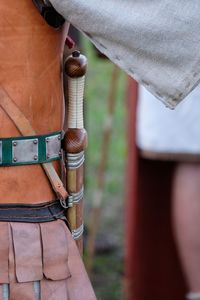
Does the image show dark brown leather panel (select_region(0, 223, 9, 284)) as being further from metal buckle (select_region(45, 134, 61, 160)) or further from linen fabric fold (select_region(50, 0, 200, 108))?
linen fabric fold (select_region(50, 0, 200, 108))

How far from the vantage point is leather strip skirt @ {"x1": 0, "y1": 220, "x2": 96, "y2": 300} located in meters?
1.98

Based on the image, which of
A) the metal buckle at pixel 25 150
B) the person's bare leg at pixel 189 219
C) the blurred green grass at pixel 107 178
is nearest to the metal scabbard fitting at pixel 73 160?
the metal buckle at pixel 25 150

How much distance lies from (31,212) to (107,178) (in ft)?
11.1

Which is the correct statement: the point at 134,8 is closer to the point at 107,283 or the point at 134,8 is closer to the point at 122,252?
the point at 107,283

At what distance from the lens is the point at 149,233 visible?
3525 millimetres

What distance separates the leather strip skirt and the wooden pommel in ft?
1.03

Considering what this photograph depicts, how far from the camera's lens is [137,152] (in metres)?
3.36

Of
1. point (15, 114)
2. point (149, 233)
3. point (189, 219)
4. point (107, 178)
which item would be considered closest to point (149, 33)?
point (15, 114)

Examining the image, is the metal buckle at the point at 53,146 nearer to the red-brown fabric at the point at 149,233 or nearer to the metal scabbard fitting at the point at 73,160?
the metal scabbard fitting at the point at 73,160

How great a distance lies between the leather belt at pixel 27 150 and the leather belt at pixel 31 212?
0.29 ft

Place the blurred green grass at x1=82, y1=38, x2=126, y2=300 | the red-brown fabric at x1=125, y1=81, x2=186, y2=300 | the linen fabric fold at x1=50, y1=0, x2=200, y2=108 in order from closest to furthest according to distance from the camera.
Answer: the linen fabric fold at x1=50, y1=0, x2=200, y2=108
the red-brown fabric at x1=125, y1=81, x2=186, y2=300
the blurred green grass at x1=82, y1=38, x2=126, y2=300

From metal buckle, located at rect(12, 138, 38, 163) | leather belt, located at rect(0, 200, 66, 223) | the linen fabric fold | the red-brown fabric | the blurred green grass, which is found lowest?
the blurred green grass

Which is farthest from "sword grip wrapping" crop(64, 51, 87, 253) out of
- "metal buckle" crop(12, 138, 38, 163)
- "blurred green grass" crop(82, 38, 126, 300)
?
"blurred green grass" crop(82, 38, 126, 300)

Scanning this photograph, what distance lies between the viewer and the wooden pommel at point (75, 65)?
6.93 feet
